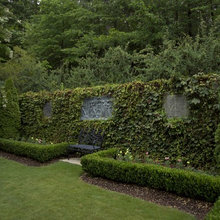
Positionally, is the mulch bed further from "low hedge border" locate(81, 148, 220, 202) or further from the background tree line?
the background tree line

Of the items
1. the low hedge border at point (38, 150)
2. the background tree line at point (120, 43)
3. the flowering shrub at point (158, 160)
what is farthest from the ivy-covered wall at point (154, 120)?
the background tree line at point (120, 43)

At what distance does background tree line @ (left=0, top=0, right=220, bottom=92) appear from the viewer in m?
7.70

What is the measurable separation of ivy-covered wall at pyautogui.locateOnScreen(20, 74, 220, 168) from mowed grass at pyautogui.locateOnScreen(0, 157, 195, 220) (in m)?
1.89

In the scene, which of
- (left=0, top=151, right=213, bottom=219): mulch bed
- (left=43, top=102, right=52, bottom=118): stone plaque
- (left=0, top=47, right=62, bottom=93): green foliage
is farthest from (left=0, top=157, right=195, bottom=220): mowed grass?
(left=0, top=47, right=62, bottom=93): green foliage

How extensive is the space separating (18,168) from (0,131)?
3.62 meters

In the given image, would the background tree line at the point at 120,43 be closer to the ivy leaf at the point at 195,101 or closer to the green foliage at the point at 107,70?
the green foliage at the point at 107,70

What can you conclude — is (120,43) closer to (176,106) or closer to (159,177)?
(176,106)

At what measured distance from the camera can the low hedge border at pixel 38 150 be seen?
6711 mm

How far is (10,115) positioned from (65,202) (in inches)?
270

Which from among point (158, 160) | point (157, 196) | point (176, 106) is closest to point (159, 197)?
point (157, 196)

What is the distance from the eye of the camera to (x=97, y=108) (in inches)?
286

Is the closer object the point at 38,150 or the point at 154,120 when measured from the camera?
the point at 154,120

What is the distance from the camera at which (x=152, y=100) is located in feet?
18.8

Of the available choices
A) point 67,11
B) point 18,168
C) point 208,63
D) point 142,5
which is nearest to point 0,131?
point 18,168
